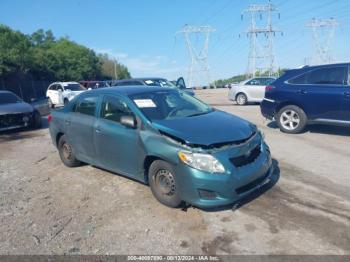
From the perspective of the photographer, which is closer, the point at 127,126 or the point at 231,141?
the point at 231,141

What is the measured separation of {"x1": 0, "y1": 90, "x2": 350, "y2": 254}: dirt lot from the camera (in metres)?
3.81

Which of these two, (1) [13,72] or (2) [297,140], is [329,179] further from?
(1) [13,72]

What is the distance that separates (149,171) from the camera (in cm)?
489

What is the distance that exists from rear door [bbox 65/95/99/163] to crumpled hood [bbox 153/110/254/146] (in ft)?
5.11

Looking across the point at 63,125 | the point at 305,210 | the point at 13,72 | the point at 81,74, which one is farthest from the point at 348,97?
the point at 81,74

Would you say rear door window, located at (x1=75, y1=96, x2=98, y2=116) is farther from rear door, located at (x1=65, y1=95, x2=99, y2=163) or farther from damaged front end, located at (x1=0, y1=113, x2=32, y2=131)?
damaged front end, located at (x1=0, y1=113, x2=32, y2=131)

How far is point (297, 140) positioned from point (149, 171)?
4939 millimetres

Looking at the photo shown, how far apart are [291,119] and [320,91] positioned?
110cm

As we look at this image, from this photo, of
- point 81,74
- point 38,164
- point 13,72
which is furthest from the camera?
point 81,74

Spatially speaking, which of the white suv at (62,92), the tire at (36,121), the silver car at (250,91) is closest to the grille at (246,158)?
the tire at (36,121)

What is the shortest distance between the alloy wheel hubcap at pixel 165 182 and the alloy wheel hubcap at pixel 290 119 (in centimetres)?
564

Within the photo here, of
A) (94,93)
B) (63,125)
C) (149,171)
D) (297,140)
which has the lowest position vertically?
(297,140)

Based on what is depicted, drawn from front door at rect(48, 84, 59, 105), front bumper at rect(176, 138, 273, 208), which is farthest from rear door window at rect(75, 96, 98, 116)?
front door at rect(48, 84, 59, 105)

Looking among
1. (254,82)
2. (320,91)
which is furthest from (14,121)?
(254,82)
